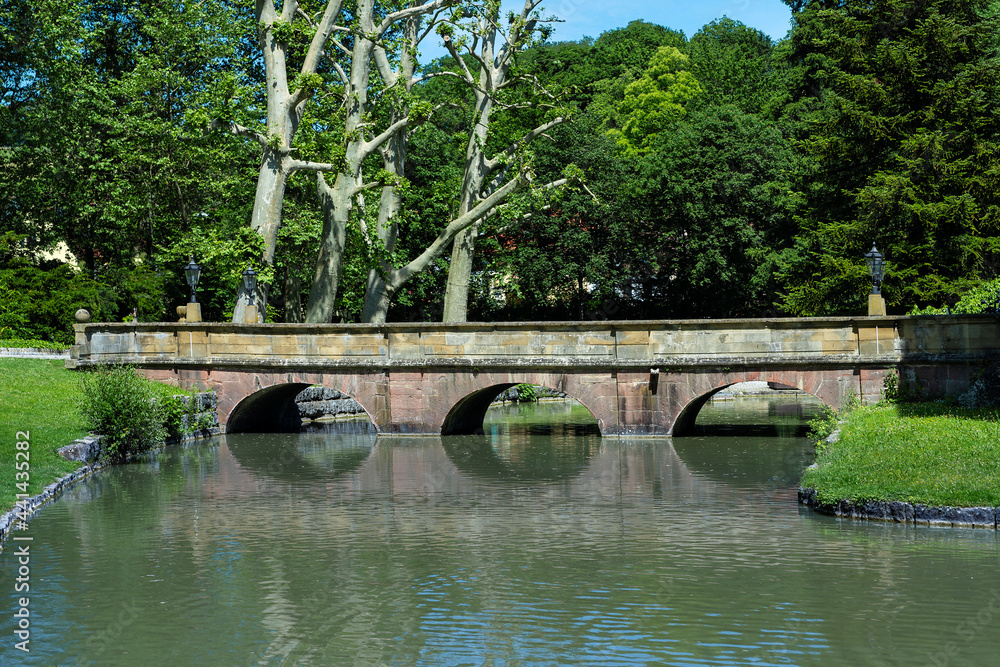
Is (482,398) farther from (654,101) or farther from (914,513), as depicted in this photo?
(654,101)

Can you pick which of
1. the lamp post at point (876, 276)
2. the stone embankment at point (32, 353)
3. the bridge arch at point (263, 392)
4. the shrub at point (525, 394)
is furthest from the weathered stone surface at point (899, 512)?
the shrub at point (525, 394)

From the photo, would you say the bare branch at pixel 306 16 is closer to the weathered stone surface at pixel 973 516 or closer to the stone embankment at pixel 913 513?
the stone embankment at pixel 913 513

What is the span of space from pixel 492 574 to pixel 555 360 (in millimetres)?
13171

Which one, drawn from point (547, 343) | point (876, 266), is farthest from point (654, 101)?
point (547, 343)

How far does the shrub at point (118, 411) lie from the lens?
69.7ft

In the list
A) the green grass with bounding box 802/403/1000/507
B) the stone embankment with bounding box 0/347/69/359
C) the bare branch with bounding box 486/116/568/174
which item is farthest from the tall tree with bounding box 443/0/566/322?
the green grass with bounding box 802/403/1000/507

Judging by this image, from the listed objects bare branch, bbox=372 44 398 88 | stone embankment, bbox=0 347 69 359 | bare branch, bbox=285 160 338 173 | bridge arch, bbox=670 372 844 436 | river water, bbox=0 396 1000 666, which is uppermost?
bare branch, bbox=372 44 398 88

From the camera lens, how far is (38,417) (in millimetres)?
21312

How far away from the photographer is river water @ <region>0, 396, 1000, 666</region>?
31.0ft

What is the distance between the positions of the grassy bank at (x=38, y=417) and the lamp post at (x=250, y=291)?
446 centimetres

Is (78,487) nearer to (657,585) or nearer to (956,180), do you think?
(657,585)

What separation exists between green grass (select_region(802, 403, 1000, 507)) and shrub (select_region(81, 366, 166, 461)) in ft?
41.4

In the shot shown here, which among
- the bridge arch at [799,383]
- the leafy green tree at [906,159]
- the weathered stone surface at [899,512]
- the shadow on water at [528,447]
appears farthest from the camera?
the leafy green tree at [906,159]

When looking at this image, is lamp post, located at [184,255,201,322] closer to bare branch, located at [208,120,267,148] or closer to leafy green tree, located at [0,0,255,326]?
bare branch, located at [208,120,267,148]
